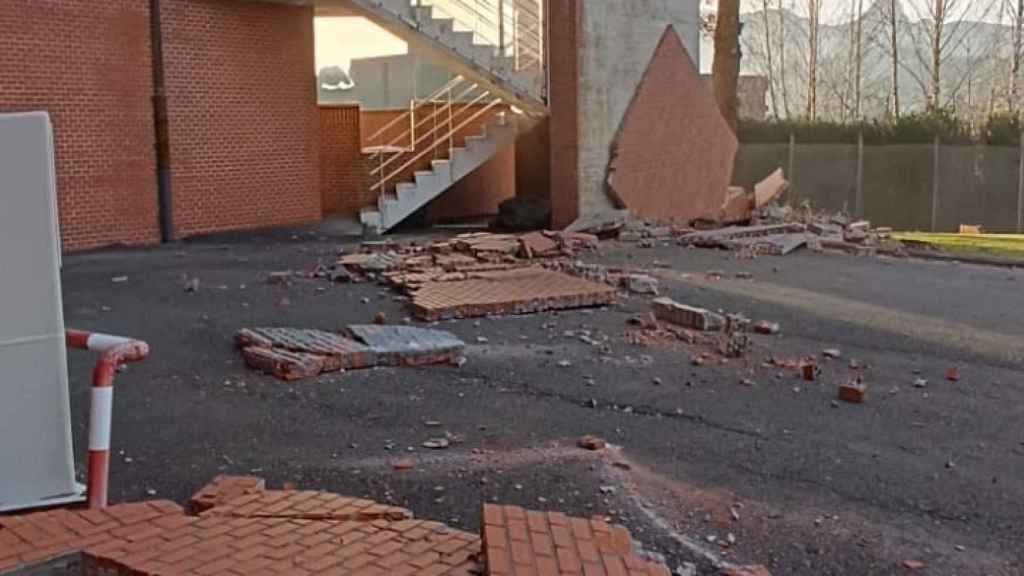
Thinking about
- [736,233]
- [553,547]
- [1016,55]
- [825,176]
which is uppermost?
[1016,55]

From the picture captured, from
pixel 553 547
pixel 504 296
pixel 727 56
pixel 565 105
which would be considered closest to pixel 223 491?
pixel 553 547

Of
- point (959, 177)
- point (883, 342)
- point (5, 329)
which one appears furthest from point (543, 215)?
point (5, 329)

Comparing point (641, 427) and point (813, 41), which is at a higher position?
point (813, 41)

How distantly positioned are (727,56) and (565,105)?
7970 mm

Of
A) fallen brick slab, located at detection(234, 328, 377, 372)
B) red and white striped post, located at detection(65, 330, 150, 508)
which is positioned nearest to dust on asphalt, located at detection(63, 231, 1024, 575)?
fallen brick slab, located at detection(234, 328, 377, 372)

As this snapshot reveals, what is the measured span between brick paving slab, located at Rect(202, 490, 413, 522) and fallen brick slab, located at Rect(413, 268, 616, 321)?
5.64 m

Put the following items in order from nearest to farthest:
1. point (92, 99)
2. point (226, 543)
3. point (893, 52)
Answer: point (226, 543)
point (92, 99)
point (893, 52)

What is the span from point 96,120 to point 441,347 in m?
10.0

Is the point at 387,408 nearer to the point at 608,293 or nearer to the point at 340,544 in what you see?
the point at 340,544

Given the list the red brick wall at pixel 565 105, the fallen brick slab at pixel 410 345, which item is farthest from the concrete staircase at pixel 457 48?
the fallen brick slab at pixel 410 345

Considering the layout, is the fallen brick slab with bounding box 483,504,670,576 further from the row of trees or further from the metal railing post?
the row of trees

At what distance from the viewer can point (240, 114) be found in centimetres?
1823

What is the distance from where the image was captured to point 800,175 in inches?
1119

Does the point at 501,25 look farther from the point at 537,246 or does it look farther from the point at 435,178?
the point at 537,246
